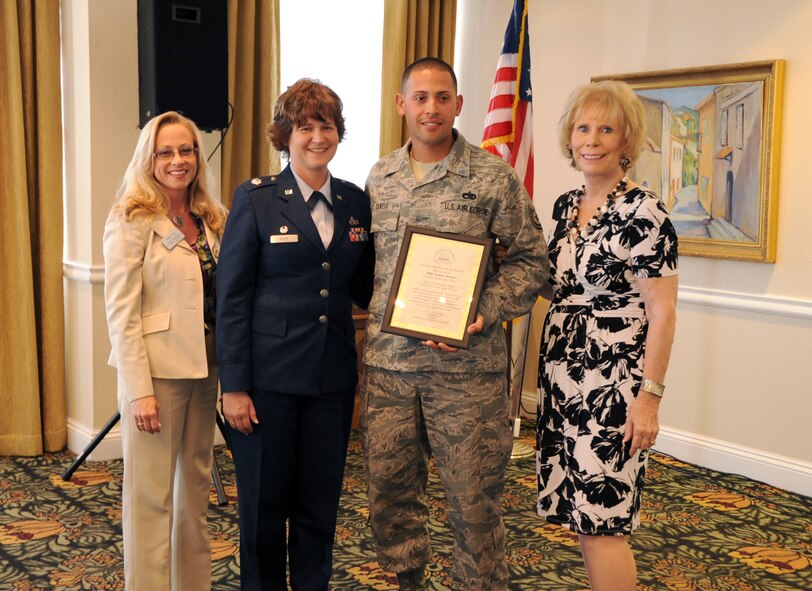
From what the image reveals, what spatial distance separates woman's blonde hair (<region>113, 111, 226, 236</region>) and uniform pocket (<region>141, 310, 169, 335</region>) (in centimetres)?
29

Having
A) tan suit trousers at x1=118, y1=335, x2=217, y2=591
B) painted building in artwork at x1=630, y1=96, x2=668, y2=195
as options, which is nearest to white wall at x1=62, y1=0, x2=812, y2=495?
painted building in artwork at x1=630, y1=96, x2=668, y2=195

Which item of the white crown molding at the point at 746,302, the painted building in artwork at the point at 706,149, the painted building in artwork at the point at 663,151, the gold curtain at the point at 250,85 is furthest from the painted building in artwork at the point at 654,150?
the gold curtain at the point at 250,85

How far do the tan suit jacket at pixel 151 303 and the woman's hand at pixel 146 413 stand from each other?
2 cm

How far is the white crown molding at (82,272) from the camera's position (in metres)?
4.18

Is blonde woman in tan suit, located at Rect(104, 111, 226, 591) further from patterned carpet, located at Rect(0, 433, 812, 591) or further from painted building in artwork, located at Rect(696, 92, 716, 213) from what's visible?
painted building in artwork, located at Rect(696, 92, 716, 213)

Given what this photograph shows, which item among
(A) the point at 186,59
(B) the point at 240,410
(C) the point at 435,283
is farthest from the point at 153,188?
(A) the point at 186,59

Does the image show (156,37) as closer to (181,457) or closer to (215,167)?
(215,167)

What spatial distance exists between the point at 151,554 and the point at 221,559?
761 millimetres

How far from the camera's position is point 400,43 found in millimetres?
5340

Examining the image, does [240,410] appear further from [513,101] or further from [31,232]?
[513,101]

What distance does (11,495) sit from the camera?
150 inches

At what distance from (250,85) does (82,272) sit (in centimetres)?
134

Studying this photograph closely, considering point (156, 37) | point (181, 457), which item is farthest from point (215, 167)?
point (181, 457)

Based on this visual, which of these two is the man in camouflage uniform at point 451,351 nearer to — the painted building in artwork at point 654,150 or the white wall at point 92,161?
the white wall at point 92,161
